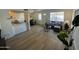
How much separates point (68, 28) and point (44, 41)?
1.20 ft

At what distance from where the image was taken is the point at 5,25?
1570 millimetres

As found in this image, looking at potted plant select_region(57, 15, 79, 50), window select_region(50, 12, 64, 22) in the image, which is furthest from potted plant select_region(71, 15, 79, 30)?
window select_region(50, 12, 64, 22)

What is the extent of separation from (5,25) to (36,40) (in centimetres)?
46

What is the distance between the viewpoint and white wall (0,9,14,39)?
5.05 ft

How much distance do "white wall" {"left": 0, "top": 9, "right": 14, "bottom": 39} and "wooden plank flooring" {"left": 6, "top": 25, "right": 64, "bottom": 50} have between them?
0.25 feet

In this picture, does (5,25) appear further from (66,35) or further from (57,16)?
(66,35)

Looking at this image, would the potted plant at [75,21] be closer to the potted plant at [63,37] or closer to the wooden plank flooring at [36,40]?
the potted plant at [63,37]

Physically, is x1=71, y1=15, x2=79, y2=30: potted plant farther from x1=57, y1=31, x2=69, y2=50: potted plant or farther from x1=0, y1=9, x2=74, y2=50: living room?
x1=57, y1=31, x2=69, y2=50: potted plant

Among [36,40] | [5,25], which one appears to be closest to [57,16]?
[36,40]

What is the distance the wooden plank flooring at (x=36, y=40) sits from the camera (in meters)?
1.60
